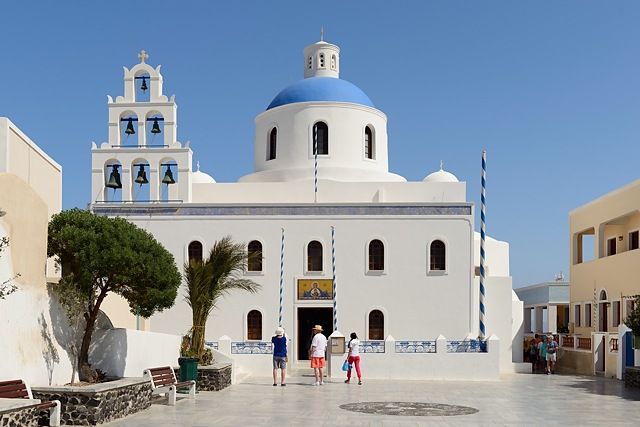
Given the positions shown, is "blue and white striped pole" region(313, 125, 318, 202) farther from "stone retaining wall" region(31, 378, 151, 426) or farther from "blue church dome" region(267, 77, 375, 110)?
"stone retaining wall" region(31, 378, 151, 426)

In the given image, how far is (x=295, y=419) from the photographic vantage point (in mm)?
12562

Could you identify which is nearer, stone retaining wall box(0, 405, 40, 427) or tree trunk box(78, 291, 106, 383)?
stone retaining wall box(0, 405, 40, 427)

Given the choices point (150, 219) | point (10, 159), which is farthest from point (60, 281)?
point (150, 219)

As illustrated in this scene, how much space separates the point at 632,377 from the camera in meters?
19.2

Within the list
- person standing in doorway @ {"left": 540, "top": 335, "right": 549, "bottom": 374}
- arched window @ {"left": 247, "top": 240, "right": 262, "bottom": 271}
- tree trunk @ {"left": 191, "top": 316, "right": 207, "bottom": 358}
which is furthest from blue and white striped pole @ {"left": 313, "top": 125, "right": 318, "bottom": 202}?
tree trunk @ {"left": 191, "top": 316, "right": 207, "bottom": 358}

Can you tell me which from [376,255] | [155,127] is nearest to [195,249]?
[155,127]

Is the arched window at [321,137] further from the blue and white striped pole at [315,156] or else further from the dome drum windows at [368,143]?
the dome drum windows at [368,143]

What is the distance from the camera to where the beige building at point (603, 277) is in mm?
24406

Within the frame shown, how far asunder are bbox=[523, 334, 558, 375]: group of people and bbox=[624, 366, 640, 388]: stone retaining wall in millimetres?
5608

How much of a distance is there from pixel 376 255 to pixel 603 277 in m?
7.74

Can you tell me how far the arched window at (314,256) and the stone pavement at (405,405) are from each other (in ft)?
20.4

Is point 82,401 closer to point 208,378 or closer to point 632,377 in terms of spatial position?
point 208,378

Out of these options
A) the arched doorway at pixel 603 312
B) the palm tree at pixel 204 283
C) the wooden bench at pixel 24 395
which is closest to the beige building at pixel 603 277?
the arched doorway at pixel 603 312

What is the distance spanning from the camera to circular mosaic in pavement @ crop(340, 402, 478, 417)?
44.2 feet
